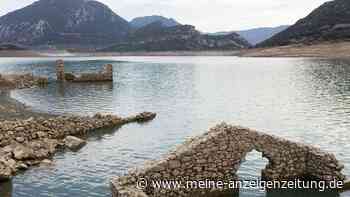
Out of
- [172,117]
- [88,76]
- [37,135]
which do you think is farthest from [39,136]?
[88,76]

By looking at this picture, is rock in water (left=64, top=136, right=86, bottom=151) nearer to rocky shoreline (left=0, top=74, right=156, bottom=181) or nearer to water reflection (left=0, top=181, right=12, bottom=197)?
rocky shoreline (left=0, top=74, right=156, bottom=181)

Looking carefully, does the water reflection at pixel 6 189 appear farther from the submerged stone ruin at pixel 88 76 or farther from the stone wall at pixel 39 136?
the submerged stone ruin at pixel 88 76

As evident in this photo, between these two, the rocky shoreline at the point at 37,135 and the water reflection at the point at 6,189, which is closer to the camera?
the water reflection at the point at 6,189

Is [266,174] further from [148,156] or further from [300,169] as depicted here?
[148,156]

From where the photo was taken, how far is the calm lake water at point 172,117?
97.2 ft

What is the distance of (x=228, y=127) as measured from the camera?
77.1 feet

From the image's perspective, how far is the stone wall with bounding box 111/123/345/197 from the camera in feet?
74.1

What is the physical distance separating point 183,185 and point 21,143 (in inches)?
796

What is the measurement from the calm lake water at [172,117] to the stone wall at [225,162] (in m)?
1.64

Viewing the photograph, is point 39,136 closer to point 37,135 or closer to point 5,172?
point 37,135

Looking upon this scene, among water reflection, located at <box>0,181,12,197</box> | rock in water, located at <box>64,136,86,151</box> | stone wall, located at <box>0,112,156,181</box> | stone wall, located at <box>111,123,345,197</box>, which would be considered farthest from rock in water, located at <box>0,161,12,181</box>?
stone wall, located at <box>111,123,345,197</box>

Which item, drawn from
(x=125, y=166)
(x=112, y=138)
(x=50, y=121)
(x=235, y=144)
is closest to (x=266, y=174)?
(x=235, y=144)

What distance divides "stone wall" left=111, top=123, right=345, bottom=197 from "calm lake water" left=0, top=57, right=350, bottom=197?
5.38 feet

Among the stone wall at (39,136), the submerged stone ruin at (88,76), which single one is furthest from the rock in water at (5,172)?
the submerged stone ruin at (88,76)
